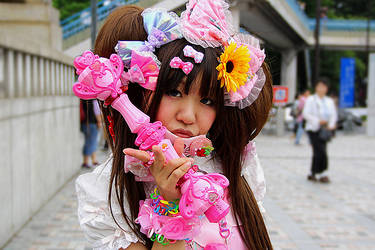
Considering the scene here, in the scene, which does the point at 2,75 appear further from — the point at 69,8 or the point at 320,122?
the point at 69,8

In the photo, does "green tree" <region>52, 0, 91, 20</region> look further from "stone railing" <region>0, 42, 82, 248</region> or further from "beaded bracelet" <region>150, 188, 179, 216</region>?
"beaded bracelet" <region>150, 188, 179, 216</region>

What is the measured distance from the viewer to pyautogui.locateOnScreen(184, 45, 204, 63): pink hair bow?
3.92 feet

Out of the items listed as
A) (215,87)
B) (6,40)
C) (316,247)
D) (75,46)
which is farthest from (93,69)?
(75,46)

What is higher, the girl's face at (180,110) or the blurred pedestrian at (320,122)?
the girl's face at (180,110)

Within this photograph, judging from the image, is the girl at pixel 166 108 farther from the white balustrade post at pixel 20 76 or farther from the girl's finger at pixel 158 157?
the white balustrade post at pixel 20 76

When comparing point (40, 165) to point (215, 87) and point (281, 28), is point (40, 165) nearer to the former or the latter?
point (215, 87)

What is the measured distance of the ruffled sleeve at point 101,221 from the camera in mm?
1217

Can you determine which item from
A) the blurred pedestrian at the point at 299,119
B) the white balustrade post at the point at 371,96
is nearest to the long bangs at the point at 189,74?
the blurred pedestrian at the point at 299,119

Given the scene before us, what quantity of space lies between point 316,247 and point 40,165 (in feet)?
10.3

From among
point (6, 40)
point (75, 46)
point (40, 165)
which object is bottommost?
point (40, 165)

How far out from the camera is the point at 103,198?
4.11ft

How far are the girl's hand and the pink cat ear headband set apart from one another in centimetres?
24

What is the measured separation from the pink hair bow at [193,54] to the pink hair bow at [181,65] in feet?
0.10

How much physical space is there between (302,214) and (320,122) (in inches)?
82.5
